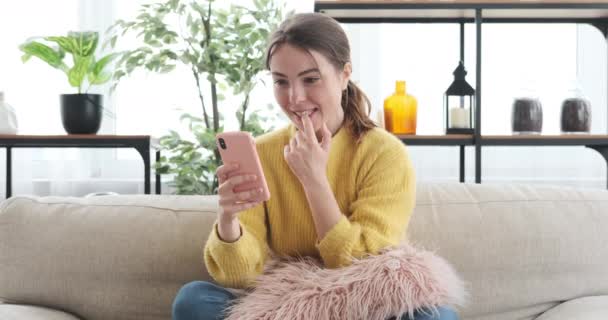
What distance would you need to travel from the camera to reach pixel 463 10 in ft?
8.05

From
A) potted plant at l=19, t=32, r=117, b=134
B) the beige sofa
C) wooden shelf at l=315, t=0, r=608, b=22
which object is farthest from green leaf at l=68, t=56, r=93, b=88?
the beige sofa

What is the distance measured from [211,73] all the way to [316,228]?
131cm

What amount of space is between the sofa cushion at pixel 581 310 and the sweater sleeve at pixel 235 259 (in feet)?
2.01

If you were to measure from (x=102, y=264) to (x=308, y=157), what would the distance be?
→ 53cm

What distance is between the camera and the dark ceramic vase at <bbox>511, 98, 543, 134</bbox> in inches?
97.0

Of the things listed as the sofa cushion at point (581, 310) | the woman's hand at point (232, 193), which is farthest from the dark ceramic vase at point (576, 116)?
the woman's hand at point (232, 193)

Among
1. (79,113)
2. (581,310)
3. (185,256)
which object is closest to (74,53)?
(79,113)

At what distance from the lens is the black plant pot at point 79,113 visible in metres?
2.57

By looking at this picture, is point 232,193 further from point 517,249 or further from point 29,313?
point 517,249

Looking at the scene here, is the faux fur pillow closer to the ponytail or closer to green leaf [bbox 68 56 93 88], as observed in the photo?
the ponytail

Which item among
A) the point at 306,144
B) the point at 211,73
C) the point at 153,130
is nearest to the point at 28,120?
the point at 153,130

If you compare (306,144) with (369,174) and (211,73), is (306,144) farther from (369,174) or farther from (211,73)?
(211,73)

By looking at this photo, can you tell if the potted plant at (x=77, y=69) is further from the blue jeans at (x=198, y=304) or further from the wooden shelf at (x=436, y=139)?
the blue jeans at (x=198, y=304)

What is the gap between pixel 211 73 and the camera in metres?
2.61
